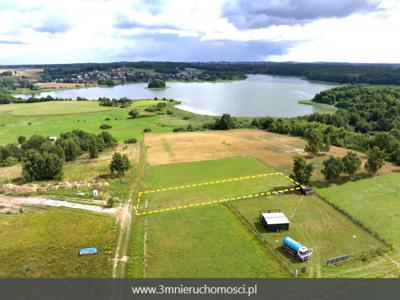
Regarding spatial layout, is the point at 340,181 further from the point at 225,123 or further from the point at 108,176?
the point at 225,123

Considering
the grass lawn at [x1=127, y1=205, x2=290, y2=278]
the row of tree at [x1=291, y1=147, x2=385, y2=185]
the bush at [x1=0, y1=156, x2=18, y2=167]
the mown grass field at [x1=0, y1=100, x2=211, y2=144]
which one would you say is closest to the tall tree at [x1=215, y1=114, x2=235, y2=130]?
the mown grass field at [x1=0, y1=100, x2=211, y2=144]

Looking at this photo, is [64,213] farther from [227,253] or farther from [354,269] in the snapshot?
[354,269]

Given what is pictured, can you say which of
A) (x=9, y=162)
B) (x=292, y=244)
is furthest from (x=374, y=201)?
(x=9, y=162)

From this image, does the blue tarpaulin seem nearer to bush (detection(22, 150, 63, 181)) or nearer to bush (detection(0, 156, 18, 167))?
bush (detection(22, 150, 63, 181))

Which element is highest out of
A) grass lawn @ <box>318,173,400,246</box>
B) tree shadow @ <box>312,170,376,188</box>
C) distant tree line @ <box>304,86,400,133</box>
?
distant tree line @ <box>304,86,400,133</box>

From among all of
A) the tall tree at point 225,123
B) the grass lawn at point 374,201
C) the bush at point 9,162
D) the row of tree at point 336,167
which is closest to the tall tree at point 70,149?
the bush at point 9,162

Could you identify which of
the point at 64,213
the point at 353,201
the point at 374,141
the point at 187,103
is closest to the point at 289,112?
the point at 187,103
